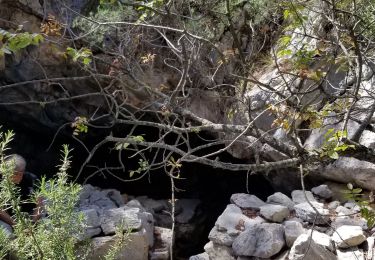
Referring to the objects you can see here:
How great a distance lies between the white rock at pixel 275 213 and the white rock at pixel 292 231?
0.19m

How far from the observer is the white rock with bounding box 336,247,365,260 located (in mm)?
3387

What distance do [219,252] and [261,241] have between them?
1.40 feet

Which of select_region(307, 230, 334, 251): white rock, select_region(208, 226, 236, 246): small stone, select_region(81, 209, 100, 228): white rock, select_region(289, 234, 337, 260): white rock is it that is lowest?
select_region(81, 209, 100, 228): white rock

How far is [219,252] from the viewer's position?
3879 mm

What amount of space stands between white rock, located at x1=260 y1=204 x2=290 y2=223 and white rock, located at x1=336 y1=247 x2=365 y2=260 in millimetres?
615

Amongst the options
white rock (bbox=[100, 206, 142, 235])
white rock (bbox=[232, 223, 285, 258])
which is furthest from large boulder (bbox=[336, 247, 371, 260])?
white rock (bbox=[100, 206, 142, 235])

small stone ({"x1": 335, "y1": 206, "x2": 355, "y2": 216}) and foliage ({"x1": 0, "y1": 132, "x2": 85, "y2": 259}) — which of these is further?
small stone ({"x1": 335, "y1": 206, "x2": 355, "y2": 216})

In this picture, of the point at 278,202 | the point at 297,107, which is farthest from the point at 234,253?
the point at 297,107

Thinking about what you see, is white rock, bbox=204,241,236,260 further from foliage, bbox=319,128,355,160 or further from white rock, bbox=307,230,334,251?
foliage, bbox=319,128,355,160

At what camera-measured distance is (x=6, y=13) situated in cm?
517

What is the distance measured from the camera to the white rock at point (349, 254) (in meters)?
3.39

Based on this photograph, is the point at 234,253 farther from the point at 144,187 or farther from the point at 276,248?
the point at 144,187

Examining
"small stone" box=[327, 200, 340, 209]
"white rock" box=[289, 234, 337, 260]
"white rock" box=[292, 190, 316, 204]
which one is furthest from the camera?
"white rock" box=[292, 190, 316, 204]

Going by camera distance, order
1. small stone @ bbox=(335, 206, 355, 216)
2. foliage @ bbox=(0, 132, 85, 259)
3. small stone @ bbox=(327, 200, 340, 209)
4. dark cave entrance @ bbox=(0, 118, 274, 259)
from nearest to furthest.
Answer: foliage @ bbox=(0, 132, 85, 259) → small stone @ bbox=(335, 206, 355, 216) → small stone @ bbox=(327, 200, 340, 209) → dark cave entrance @ bbox=(0, 118, 274, 259)
